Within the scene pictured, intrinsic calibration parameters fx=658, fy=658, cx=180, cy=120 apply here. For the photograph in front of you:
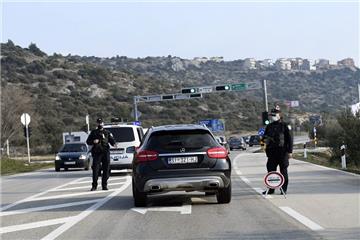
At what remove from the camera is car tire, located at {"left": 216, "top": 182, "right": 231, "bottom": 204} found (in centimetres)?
1348

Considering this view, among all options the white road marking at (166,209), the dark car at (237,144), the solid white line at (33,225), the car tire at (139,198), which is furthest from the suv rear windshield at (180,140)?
the dark car at (237,144)

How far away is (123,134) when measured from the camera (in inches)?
987

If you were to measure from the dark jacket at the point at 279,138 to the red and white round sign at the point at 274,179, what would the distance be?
1.91 feet

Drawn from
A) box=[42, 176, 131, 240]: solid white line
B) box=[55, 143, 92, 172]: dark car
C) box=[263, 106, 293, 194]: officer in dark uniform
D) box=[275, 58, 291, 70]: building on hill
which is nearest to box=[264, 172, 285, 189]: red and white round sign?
box=[263, 106, 293, 194]: officer in dark uniform

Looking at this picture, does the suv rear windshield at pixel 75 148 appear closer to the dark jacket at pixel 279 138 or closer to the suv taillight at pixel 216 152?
the dark jacket at pixel 279 138

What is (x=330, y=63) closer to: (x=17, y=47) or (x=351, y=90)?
(x=351, y=90)

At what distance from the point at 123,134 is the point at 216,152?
12.1 m

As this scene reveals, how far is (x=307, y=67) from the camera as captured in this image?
171625mm

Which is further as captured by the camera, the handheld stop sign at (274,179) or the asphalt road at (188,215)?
the handheld stop sign at (274,179)

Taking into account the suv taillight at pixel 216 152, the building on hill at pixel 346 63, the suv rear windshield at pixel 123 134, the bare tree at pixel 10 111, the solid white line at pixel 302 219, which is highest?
the building on hill at pixel 346 63

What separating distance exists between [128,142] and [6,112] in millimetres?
41327

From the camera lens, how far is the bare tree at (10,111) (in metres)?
62.7

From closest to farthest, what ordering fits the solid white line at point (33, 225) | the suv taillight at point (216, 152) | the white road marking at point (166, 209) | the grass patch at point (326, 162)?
the solid white line at point (33, 225), the white road marking at point (166, 209), the suv taillight at point (216, 152), the grass patch at point (326, 162)

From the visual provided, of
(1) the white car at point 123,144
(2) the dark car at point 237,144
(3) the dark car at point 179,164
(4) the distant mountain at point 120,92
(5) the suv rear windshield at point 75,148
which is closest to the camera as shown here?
(3) the dark car at point 179,164
